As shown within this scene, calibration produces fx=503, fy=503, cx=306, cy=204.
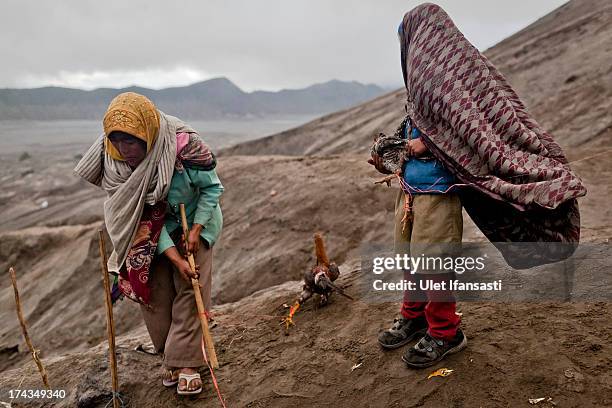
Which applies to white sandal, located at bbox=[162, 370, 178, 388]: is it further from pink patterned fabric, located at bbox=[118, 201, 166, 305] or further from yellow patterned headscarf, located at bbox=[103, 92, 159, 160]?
yellow patterned headscarf, located at bbox=[103, 92, 159, 160]

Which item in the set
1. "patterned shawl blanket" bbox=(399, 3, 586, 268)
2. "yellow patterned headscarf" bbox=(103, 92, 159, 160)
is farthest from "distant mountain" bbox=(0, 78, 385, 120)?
"patterned shawl blanket" bbox=(399, 3, 586, 268)

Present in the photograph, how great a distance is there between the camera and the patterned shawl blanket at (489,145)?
2.11 m

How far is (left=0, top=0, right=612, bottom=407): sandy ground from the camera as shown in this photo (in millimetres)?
2439

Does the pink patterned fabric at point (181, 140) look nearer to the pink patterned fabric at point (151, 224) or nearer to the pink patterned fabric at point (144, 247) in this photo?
the pink patterned fabric at point (151, 224)

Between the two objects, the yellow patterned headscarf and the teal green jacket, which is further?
the teal green jacket

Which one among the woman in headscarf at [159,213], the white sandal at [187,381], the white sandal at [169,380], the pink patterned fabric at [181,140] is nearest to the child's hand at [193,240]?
the woman in headscarf at [159,213]

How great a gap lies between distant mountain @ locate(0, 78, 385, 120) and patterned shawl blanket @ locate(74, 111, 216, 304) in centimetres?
12936

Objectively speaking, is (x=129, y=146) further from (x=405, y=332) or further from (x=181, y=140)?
(x=405, y=332)

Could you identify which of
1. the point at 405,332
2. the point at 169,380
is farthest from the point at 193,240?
the point at 405,332

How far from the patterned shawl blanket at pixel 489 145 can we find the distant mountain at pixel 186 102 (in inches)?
5141

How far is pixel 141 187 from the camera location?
8.80 feet

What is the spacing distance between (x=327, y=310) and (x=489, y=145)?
194 cm

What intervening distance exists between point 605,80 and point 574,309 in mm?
9501

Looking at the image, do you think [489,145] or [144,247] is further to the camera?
[144,247]
